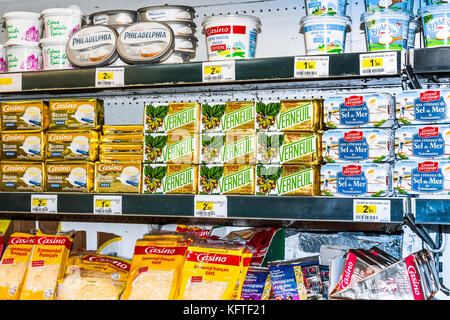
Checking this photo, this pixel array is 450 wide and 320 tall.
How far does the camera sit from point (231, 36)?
5.38 feet

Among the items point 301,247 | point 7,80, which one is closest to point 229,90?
point 301,247

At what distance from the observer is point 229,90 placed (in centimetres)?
212

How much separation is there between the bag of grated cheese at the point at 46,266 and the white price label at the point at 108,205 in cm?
39

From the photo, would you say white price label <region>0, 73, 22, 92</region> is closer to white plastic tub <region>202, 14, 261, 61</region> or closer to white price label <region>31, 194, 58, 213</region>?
white price label <region>31, 194, 58, 213</region>

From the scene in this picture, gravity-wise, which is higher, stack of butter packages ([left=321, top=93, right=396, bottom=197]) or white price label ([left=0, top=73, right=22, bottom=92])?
white price label ([left=0, top=73, right=22, bottom=92])

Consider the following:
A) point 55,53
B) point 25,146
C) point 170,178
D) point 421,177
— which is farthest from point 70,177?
point 421,177

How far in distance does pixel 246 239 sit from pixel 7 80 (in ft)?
3.34

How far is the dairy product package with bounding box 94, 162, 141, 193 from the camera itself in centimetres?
170

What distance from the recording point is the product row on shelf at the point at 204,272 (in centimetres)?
151

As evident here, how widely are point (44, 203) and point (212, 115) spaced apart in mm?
619

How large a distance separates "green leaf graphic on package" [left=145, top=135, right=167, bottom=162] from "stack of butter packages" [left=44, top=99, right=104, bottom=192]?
21 cm

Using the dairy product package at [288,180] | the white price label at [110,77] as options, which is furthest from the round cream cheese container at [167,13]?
the dairy product package at [288,180]

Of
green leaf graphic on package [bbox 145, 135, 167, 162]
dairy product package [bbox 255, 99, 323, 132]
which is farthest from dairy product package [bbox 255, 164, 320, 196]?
green leaf graphic on package [bbox 145, 135, 167, 162]
